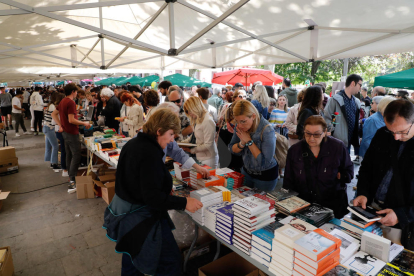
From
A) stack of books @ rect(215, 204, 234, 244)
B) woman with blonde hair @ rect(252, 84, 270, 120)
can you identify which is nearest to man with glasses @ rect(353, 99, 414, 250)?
stack of books @ rect(215, 204, 234, 244)

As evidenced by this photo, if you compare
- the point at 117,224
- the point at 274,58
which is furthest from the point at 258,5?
the point at 117,224

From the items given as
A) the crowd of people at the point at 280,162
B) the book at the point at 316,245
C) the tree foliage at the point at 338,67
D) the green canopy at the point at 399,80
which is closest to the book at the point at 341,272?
the book at the point at 316,245

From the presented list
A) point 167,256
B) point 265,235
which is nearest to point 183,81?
point 167,256

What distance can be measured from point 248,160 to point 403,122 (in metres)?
1.35

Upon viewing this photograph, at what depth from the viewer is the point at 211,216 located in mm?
1997

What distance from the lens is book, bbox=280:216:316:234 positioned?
1.63 meters

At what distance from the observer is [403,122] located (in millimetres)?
1723

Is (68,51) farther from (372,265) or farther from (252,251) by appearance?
(372,265)

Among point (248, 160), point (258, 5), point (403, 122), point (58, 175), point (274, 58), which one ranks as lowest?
point (58, 175)

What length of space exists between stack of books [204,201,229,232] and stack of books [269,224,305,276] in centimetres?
54

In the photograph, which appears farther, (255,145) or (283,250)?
(255,145)

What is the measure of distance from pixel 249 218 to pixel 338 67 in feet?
69.3

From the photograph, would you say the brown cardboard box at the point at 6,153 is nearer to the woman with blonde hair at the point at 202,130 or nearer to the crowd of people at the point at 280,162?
the crowd of people at the point at 280,162

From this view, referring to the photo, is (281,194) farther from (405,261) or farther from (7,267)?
(7,267)
